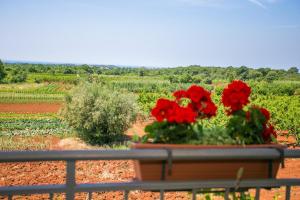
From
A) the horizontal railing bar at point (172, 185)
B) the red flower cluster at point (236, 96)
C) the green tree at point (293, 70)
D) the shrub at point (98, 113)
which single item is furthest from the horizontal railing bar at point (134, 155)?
the green tree at point (293, 70)

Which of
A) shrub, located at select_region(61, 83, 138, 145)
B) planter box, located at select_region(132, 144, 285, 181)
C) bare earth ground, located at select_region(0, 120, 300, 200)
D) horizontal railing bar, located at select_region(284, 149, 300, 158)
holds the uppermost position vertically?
horizontal railing bar, located at select_region(284, 149, 300, 158)

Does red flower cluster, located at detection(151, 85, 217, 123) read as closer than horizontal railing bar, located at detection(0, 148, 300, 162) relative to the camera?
No

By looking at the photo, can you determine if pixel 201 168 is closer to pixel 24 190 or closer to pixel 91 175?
pixel 24 190

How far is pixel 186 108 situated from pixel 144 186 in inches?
15.5

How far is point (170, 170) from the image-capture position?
5.24 feet

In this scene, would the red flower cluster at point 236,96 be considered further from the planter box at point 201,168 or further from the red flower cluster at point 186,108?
the planter box at point 201,168

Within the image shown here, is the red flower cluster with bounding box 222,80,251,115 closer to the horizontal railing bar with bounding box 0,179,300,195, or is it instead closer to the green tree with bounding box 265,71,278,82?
the horizontal railing bar with bounding box 0,179,300,195

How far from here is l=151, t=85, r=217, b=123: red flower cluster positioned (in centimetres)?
171

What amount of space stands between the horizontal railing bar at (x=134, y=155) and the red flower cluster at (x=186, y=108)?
7.2 inches

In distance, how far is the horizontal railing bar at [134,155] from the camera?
1484 millimetres

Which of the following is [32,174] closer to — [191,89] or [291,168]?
[291,168]

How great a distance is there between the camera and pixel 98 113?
1508cm

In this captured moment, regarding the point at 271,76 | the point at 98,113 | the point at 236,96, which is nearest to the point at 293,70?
the point at 271,76

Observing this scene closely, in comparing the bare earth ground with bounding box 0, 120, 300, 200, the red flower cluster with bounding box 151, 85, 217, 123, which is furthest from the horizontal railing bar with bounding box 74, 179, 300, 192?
the bare earth ground with bounding box 0, 120, 300, 200
